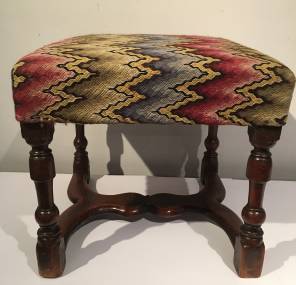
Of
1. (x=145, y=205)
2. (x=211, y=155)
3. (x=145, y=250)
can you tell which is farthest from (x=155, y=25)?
(x=145, y=250)

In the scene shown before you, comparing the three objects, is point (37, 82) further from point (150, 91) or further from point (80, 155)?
point (80, 155)

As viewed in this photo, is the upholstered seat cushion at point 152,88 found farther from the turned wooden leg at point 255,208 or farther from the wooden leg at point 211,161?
the wooden leg at point 211,161

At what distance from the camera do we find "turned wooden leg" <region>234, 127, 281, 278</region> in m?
0.61

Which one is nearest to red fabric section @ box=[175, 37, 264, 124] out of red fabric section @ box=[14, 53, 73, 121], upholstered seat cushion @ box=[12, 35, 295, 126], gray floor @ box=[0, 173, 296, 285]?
upholstered seat cushion @ box=[12, 35, 295, 126]

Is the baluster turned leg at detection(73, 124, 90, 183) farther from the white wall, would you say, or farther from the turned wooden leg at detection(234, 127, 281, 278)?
the turned wooden leg at detection(234, 127, 281, 278)

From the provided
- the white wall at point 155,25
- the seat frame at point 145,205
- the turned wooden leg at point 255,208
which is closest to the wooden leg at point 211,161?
the seat frame at point 145,205

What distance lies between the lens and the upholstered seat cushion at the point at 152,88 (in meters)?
0.57

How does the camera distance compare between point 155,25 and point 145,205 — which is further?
point 155,25

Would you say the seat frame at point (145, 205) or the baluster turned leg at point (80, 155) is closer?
the seat frame at point (145, 205)

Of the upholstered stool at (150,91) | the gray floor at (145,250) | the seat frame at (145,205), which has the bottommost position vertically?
the gray floor at (145,250)

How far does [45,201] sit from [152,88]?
0.26 meters

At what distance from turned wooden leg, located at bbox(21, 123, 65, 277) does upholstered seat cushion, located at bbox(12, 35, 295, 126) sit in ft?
0.10

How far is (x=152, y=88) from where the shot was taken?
22.6 inches

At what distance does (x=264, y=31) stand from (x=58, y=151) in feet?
2.14
